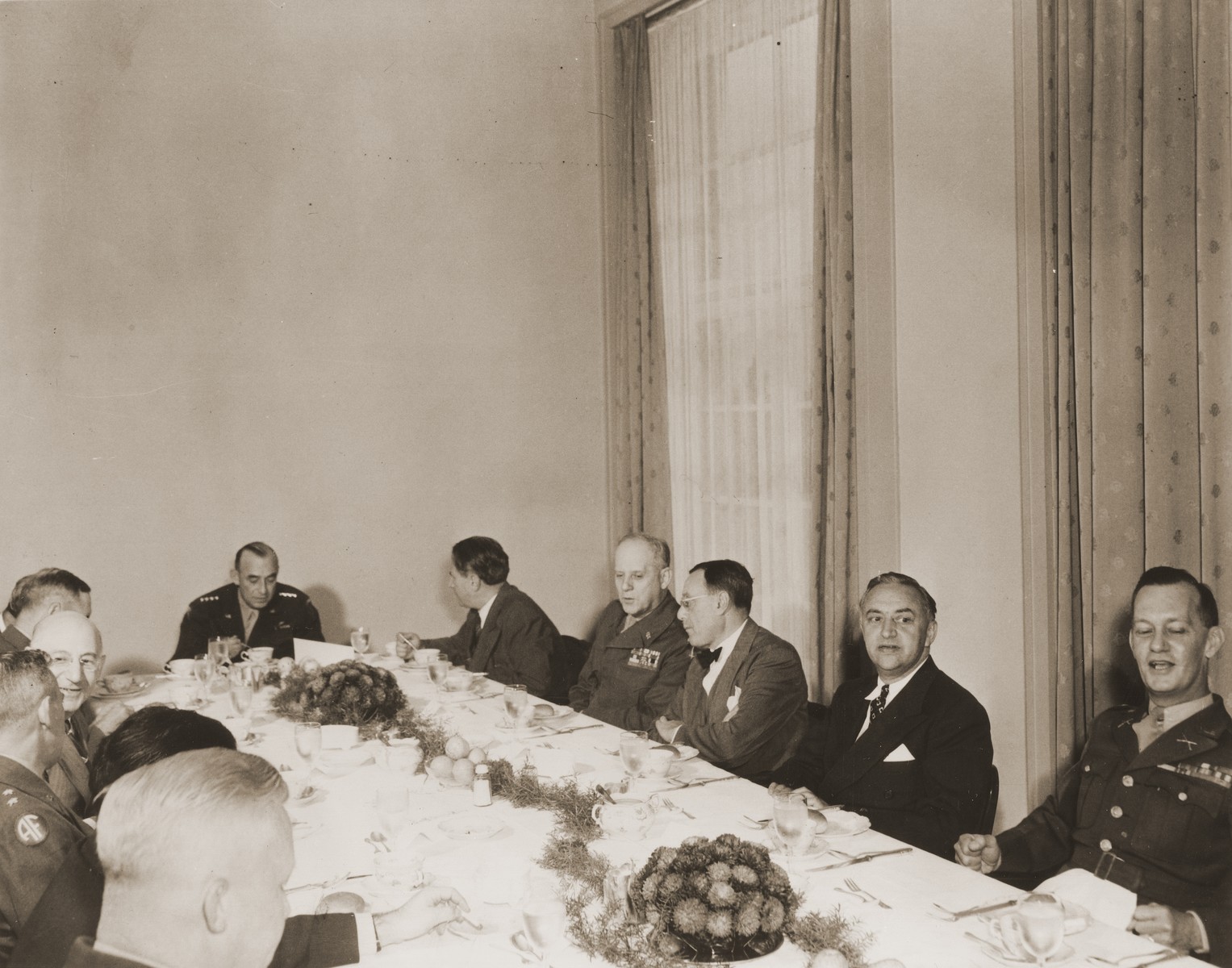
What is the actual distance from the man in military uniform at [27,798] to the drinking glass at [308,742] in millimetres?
845

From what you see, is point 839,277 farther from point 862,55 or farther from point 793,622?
point 793,622

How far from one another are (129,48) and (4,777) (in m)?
4.57

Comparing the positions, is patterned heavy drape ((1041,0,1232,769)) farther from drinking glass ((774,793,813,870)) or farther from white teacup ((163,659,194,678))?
white teacup ((163,659,194,678))

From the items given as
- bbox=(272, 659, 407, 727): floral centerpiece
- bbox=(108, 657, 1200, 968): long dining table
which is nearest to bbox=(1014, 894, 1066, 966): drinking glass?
bbox=(108, 657, 1200, 968): long dining table

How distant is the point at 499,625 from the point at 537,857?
253cm

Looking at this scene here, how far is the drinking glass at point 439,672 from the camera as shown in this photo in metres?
4.19

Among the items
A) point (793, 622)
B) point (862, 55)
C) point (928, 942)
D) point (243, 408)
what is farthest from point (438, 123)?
point (928, 942)

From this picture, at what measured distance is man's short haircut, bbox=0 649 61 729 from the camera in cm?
214

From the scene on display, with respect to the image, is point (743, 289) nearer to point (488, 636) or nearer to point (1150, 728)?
point (488, 636)

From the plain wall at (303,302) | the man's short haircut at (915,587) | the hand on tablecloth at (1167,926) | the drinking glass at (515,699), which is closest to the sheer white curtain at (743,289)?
the plain wall at (303,302)

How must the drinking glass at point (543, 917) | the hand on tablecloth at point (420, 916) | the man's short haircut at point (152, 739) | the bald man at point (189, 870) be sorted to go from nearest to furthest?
the bald man at point (189, 870) → the drinking glass at point (543, 917) → the hand on tablecloth at point (420, 916) → the man's short haircut at point (152, 739)

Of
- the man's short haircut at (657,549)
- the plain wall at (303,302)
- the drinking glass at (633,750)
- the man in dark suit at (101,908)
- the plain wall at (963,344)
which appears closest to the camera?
the man in dark suit at (101,908)

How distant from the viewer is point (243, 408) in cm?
578

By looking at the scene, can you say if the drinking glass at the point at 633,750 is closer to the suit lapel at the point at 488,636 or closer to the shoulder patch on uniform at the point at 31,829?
the shoulder patch on uniform at the point at 31,829
